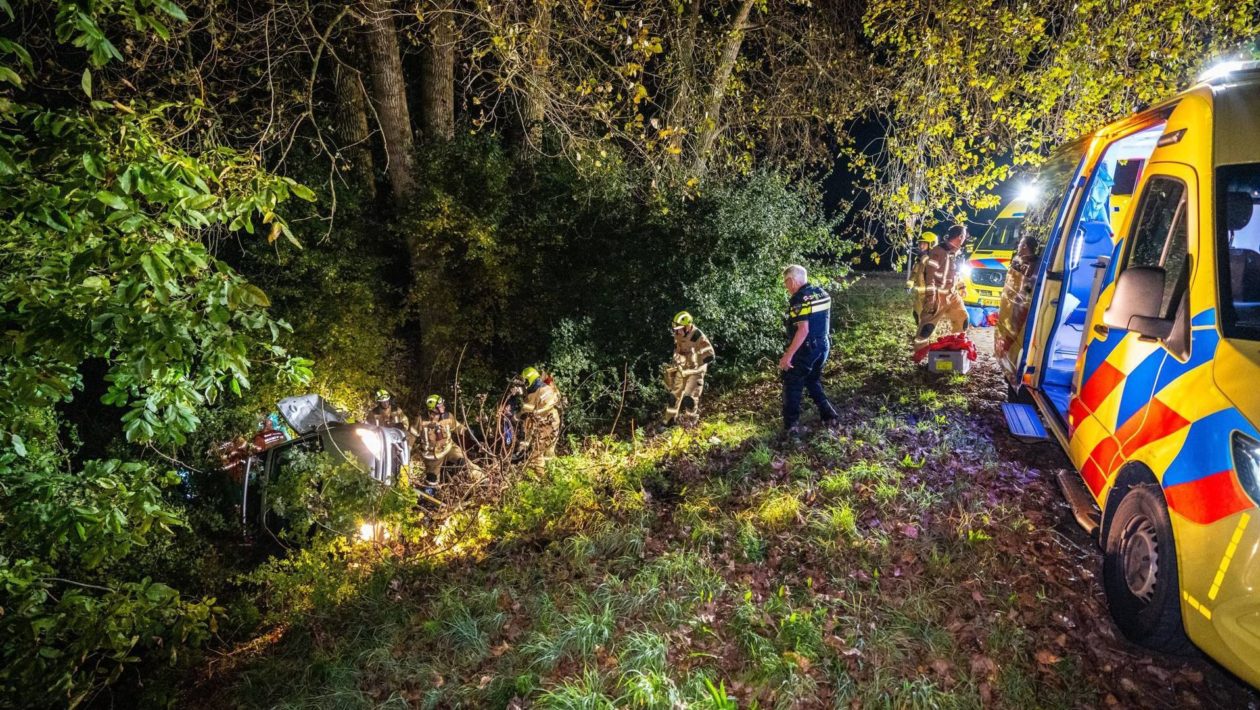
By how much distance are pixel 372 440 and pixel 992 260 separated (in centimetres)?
1082

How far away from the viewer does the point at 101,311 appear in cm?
229

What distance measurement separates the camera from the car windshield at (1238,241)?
2570mm

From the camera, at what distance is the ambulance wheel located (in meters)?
2.64

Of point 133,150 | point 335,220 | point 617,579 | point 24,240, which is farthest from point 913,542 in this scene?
point 335,220

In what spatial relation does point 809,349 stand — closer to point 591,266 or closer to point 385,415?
point 591,266

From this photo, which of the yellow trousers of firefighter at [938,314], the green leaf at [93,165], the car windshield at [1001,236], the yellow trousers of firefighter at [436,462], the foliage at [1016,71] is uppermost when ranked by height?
the foliage at [1016,71]

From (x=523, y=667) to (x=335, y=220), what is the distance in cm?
929

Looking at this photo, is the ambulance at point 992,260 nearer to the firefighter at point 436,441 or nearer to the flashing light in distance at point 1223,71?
the flashing light in distance at point 1223,71

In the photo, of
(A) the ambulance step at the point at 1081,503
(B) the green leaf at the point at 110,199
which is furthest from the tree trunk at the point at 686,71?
(B) the green leaf at the point at 110,199

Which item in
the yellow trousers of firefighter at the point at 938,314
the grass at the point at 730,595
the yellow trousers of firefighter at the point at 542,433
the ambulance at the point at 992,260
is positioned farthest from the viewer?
the ambulance at the point at 992,260

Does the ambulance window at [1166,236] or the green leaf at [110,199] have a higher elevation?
the green leaf at [110,199]

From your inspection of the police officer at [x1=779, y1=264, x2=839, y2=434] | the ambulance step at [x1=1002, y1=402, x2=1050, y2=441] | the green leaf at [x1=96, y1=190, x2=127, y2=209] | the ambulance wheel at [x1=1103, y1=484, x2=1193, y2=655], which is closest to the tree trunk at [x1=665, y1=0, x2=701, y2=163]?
the police officer at [x1=779, y1=264, x2=839, y2=434]

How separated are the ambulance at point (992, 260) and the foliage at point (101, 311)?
1101 centimetres

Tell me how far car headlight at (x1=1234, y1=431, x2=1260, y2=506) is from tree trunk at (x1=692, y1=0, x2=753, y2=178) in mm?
7509
